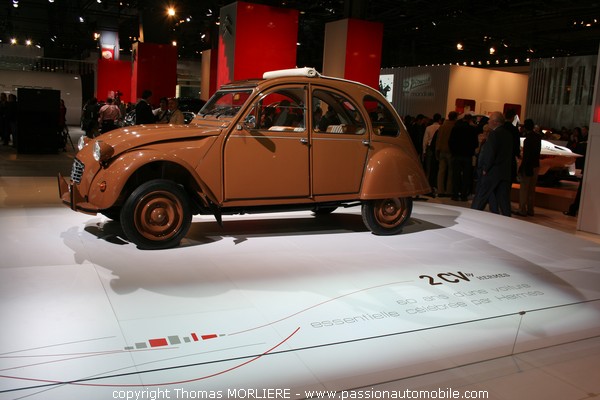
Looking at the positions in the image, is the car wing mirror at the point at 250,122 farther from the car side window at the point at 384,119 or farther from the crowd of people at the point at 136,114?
the crowd of people at the point at 136,114

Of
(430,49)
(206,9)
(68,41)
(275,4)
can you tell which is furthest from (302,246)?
(68,41)

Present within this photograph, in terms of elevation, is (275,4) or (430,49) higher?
(430,49)

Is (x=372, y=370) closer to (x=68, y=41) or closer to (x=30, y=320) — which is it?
(x=30, y=320)

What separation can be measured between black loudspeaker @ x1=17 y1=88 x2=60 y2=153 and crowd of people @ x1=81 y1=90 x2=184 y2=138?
1.08m

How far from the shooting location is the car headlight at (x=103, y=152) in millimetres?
4918

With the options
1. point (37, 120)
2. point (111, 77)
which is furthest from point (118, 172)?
point (111, 77)

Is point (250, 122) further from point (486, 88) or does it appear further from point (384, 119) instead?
point (486, 88)

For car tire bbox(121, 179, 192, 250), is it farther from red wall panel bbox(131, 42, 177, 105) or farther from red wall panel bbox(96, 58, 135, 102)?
red wall panel bbox(96, 58, 135, 102)

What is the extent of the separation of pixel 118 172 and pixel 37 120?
9180mm

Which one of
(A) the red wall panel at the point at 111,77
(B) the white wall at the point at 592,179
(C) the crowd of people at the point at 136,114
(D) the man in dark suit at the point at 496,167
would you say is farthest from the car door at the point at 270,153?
(A) the red wall panel at the point at 111,77

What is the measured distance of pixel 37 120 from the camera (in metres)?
12.7

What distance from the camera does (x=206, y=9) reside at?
21.7 m

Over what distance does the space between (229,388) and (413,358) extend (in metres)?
1.14

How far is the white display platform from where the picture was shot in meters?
2.83
